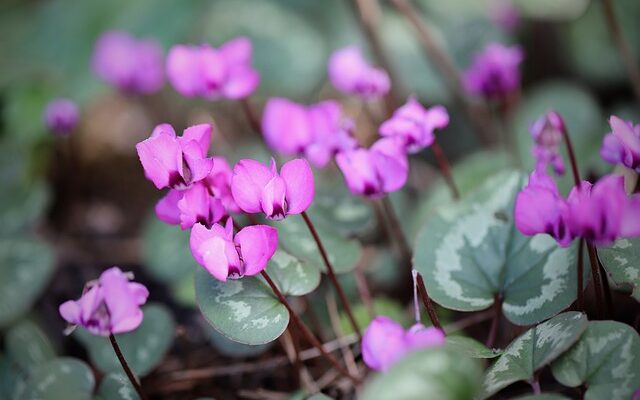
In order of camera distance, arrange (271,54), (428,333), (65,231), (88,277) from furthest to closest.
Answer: (271,54) → (65,231) → (88,277) → (428,333)

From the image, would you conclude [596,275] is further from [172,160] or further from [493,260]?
[172,160]

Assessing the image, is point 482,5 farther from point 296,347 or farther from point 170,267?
point 296,347

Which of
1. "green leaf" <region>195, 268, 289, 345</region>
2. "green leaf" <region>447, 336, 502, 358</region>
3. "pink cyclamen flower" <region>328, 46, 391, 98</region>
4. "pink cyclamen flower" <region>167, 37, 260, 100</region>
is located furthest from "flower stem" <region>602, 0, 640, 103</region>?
"green leaf" <region>195, 268, 289, 345</region>

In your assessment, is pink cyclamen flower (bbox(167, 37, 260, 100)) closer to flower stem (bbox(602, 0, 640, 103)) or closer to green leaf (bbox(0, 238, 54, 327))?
green leaf (bbox(0, 238, 54, 327))

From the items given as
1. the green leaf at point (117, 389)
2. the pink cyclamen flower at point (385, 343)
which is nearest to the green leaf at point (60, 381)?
the green leaf at point (117, 389)

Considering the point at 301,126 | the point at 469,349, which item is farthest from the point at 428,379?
the point at 301,126

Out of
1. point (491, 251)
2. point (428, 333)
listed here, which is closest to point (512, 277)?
point (491, 251)
